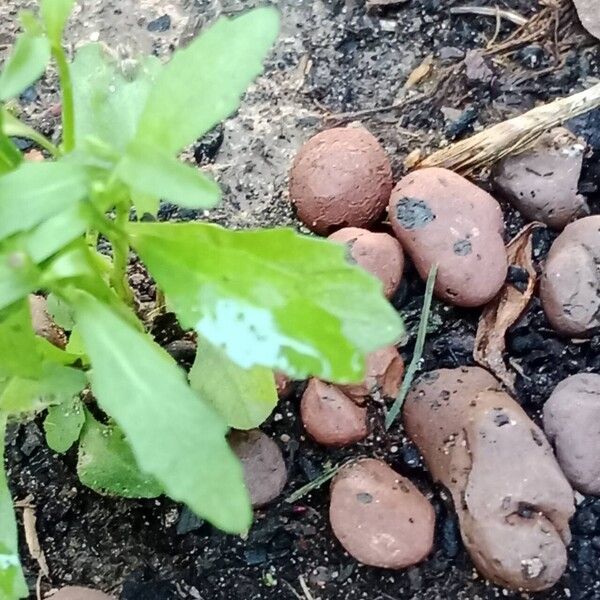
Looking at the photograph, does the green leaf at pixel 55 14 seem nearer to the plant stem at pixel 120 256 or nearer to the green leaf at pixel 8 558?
the plant stem at pixel 120 256

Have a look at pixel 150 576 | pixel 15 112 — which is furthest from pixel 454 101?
pixel 150 576

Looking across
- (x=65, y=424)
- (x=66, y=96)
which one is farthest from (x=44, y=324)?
(x=66, y=96)

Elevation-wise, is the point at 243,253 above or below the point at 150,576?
above

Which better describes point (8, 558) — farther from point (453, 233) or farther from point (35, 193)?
point (453, 233)

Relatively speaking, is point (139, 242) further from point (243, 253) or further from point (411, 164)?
point (411, 164)

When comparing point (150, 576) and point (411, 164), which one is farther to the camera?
point (411, 164)

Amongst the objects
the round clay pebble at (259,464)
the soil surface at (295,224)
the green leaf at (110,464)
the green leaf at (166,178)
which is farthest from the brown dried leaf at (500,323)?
the green leaf at (166,178)
